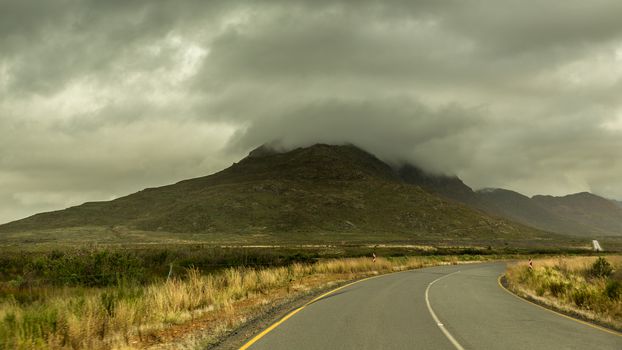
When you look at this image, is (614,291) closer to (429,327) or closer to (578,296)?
(578,296)

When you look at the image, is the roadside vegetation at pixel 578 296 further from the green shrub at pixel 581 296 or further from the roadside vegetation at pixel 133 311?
the roadside vegetation at pixel 133 311

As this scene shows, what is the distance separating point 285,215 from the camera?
536 ft

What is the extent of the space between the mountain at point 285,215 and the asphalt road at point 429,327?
116 m

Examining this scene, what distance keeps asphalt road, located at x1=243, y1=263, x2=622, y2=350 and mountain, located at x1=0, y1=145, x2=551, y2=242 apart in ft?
381

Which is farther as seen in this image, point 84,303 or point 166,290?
point 166,290

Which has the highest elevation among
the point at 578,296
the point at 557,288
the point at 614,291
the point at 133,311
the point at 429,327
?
the point at 133,311

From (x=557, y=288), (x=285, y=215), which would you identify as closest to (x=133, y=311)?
(x=557, y=288)

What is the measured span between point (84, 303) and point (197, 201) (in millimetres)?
161842

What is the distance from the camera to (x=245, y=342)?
31.4 feet

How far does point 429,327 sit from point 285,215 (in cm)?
15253

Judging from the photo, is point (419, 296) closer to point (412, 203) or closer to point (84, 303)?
point (84, 303)

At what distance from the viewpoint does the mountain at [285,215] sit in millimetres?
149000

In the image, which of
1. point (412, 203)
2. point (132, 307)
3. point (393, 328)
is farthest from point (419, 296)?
point (412, 203)

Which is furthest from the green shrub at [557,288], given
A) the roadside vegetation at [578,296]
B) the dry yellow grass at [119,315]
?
the dry yellow grass at [119,315]
